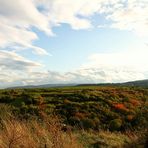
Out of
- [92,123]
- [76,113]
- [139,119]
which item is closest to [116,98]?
[76,113]

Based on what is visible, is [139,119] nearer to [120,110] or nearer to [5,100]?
[120,110]

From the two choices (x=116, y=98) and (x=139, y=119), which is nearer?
(x=139, y=119)

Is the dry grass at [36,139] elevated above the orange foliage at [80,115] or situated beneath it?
elevated above

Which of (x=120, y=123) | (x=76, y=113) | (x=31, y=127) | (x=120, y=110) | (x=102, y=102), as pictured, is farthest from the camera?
(x=102, y=102)

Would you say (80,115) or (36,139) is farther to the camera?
(80,115)

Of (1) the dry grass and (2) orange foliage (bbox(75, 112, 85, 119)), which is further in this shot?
(2) orange foliage (bbox(75, 112, 85, 119))

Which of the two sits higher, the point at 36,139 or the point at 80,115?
the point at 36,139

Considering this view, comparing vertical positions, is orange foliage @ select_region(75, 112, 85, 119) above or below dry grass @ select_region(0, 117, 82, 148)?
below

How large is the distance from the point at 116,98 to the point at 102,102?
22.7 ft

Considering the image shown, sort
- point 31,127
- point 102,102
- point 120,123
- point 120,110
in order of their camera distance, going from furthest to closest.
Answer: point 102,102
point 120,110
point 120,123
point 31,127

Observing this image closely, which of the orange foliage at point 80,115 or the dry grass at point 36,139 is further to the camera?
the orange foliage at point 80,115

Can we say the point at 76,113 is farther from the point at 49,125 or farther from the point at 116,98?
the point at 49,125

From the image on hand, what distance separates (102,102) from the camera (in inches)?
2120

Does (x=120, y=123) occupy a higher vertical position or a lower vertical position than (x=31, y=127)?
lower
